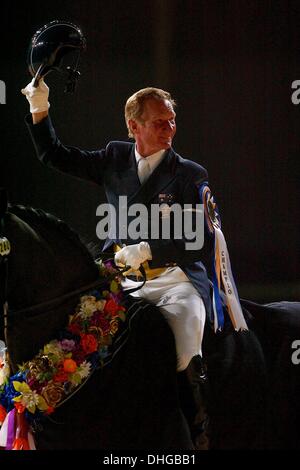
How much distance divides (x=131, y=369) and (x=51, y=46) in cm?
120

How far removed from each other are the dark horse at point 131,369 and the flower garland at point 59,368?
1.4 inches

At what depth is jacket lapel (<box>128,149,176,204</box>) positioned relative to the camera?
8.47ft

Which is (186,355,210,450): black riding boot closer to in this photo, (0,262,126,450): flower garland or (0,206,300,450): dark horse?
(0,206,300,450): dark horse

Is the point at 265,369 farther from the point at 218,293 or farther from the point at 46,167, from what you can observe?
the point at 46,167

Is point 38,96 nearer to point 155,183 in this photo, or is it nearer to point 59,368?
point 155,183

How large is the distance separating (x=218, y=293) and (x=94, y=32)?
1266 millimetres

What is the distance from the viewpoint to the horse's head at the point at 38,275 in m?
2.13

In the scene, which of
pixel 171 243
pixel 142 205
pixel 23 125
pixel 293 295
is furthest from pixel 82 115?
pixel 293 295

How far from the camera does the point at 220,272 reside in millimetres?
2609

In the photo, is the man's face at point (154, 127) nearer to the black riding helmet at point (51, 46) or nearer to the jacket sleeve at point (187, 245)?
the jacket sleeve at point (187, 245)

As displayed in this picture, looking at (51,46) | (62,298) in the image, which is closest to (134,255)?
(62,298)

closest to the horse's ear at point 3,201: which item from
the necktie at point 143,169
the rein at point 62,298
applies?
the rein at point 62,298

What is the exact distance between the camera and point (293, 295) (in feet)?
10.2

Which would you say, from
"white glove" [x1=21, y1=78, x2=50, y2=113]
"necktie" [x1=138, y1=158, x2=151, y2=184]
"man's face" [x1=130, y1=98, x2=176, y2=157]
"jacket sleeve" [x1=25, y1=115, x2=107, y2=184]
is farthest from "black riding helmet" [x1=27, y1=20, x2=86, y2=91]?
"necktie" [x1=138, y1=158, x2=151, y2=184]
